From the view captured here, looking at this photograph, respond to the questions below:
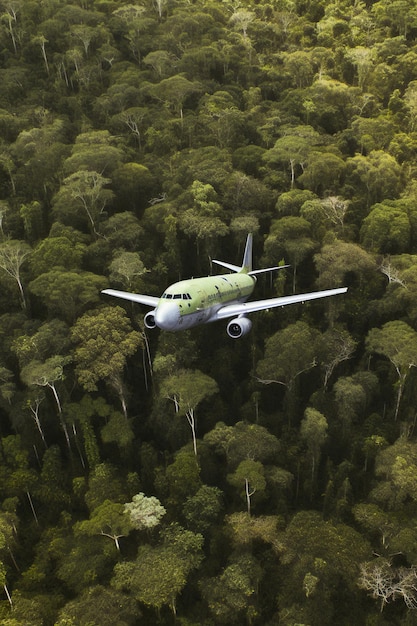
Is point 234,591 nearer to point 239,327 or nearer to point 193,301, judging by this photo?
point 239,327

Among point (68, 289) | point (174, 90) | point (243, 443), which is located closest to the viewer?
point (243, 443)

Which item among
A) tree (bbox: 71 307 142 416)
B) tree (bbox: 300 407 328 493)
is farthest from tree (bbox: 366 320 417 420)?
tree (bbox: 71 307 142 416)

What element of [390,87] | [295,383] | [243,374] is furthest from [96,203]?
[390,87]

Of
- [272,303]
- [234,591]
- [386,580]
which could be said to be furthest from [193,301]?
[386,580]

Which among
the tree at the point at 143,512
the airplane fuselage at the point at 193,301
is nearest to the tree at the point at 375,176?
the airplane fuselage at the point at 193,301

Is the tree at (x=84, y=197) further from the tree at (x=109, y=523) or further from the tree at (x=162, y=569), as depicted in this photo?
the tree at (x=162, y=569)
